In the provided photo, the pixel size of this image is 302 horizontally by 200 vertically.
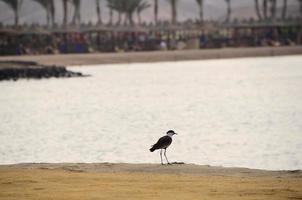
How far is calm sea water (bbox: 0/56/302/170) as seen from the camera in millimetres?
23422

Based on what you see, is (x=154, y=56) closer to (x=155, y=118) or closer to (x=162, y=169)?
(x=155, y=118)

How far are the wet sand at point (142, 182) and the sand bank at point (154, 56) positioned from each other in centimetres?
6218

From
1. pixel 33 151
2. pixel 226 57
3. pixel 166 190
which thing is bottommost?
pixel 226 57

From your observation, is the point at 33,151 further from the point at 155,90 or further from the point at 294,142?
the point at 155,90

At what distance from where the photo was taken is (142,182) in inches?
567

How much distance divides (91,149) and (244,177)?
9744 millimetres

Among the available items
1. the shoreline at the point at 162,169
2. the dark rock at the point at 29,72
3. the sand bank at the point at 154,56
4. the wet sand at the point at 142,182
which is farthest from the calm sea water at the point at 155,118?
the sand bank at the point at 154,56

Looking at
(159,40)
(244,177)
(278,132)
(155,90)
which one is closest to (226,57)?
(159,40)

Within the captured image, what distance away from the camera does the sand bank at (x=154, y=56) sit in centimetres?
8256

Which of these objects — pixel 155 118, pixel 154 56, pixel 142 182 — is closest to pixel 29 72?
pixel 154 56

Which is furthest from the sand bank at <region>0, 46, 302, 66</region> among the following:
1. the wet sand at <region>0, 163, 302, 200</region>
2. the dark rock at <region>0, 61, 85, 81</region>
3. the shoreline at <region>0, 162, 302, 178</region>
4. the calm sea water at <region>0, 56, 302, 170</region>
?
the wet sand at <region>0, 163, 302, 200</region>

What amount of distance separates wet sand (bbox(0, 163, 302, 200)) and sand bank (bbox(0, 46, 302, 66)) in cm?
6218

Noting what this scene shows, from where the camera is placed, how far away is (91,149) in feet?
81.4

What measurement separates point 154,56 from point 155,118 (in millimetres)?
56361
